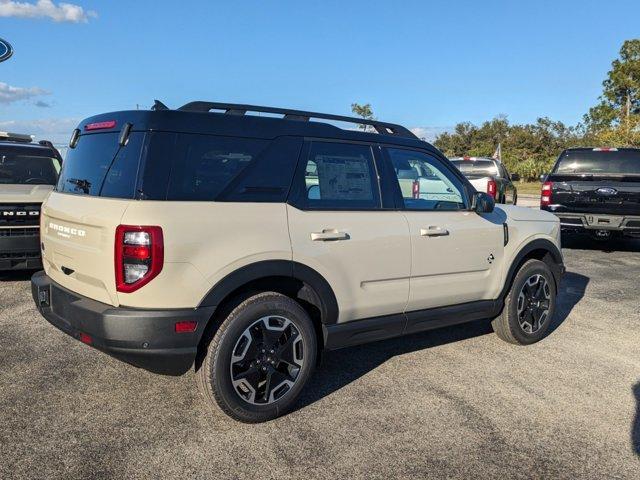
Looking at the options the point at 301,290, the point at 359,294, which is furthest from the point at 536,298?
the point at 301,290

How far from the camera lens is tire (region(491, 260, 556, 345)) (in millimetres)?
4906

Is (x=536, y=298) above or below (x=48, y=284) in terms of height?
below

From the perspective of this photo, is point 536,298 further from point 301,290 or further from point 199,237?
point 199,237

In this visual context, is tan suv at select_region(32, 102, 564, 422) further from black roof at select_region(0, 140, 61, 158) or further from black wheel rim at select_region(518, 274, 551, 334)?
black roof at select_region(0, 140, 61, 158)

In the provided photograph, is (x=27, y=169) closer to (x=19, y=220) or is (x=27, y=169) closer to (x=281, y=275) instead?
(x=19, y=220)

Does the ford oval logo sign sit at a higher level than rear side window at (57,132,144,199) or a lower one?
higher

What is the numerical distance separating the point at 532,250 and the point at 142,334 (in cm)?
356

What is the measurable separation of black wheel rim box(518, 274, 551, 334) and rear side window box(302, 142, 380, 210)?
6.31 feet

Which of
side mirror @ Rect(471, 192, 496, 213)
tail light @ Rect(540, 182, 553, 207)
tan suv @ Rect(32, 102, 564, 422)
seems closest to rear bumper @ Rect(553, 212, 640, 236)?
tail light @ Rect(540, 182, 553, 207)

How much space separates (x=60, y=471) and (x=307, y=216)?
6.42 feet

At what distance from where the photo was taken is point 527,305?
5039 millimetres

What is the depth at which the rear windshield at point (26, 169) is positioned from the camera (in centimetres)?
780

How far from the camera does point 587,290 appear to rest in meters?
7.28

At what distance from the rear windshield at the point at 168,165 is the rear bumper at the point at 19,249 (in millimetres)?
3547
